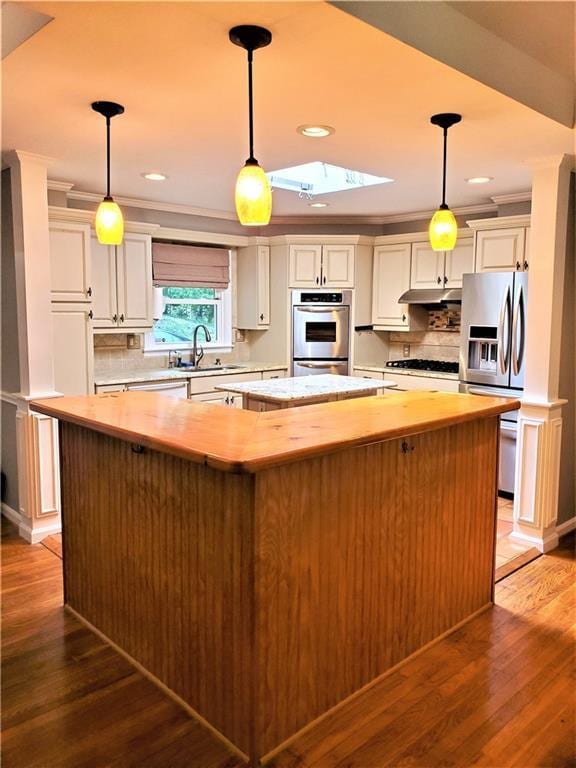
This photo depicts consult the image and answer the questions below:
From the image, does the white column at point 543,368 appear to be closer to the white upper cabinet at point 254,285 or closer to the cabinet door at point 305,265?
the cabinet door at point 305,265

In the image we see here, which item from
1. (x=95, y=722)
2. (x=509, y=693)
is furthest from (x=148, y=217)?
(x=509, y=693)

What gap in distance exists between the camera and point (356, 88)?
2301 mm

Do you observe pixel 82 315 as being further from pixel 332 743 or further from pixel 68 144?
pixel 332 743

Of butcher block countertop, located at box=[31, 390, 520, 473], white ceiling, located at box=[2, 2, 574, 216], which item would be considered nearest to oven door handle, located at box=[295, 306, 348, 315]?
white ceiling, located at box=[2, 2, 574, 216]

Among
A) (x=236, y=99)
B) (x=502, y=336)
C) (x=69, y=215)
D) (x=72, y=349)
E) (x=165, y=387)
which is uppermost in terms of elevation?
(x=236, y=99)

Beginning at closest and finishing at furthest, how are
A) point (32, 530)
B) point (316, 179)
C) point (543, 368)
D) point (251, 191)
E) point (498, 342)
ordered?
point (251, 191)
point (543, 368)
point (32, 530)
point (498, 342)
point (316, 179)

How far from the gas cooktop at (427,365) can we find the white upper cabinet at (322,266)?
89 centimetres

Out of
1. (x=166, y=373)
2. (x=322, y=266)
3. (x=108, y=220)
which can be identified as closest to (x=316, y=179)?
(x=322, y=266)

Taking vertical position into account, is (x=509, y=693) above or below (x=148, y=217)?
below

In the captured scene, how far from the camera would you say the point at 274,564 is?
186cm

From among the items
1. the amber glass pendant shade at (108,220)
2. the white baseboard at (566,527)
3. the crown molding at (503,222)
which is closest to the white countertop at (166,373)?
the amber glass pendant shade at (108,220)

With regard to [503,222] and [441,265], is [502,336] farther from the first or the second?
[441,265]

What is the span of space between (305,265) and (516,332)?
2.30 m

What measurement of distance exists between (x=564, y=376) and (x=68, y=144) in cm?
322
